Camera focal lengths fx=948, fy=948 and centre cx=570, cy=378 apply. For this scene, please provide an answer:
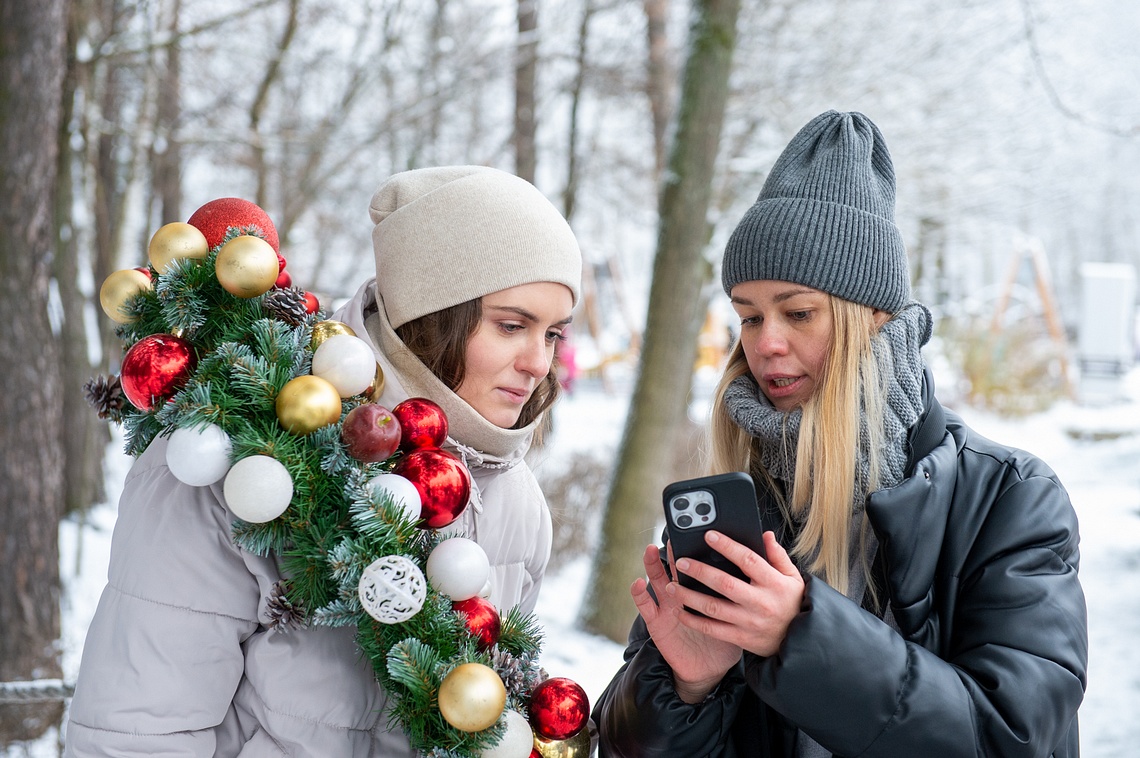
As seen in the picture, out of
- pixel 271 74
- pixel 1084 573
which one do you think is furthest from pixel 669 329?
pixel 271 74

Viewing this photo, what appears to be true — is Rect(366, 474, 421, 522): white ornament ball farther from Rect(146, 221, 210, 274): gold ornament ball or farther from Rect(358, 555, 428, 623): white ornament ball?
Rect(146, 221, 210, 274): gold ornament ball

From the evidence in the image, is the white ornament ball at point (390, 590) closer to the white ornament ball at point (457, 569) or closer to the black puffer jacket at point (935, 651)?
the white ornament ball at point (457, 569)

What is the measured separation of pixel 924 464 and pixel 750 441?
Result: 45 cm

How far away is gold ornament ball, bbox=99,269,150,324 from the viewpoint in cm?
174

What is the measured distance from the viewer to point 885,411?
71.1 inches

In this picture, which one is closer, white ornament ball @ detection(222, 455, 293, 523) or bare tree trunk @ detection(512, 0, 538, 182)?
white ornament ball @ detection(222, 455, 293, 523)

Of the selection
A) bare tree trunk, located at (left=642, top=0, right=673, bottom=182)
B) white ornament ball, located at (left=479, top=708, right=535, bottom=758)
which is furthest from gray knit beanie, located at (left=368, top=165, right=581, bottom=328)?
bare tree trunk, located at (left=642, top=0, right=673, bottom=182)

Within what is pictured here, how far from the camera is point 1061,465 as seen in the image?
1020 centimetres

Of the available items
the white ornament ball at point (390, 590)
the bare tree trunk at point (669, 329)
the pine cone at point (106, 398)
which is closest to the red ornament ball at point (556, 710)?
the white ornament ball at point (390, 590)

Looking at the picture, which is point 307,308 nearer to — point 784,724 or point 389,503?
point 389,503

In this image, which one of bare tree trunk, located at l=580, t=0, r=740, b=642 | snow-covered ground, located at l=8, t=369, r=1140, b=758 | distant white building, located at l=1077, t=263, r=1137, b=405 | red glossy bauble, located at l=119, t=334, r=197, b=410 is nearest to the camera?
red glossy bauble, located at l=119, t=334, r=197, b=410

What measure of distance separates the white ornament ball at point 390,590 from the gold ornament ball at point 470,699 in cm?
13

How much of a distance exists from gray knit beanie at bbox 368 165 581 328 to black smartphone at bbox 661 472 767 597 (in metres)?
0.63

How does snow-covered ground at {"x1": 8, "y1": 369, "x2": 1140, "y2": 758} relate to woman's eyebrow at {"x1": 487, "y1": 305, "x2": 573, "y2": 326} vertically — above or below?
below
